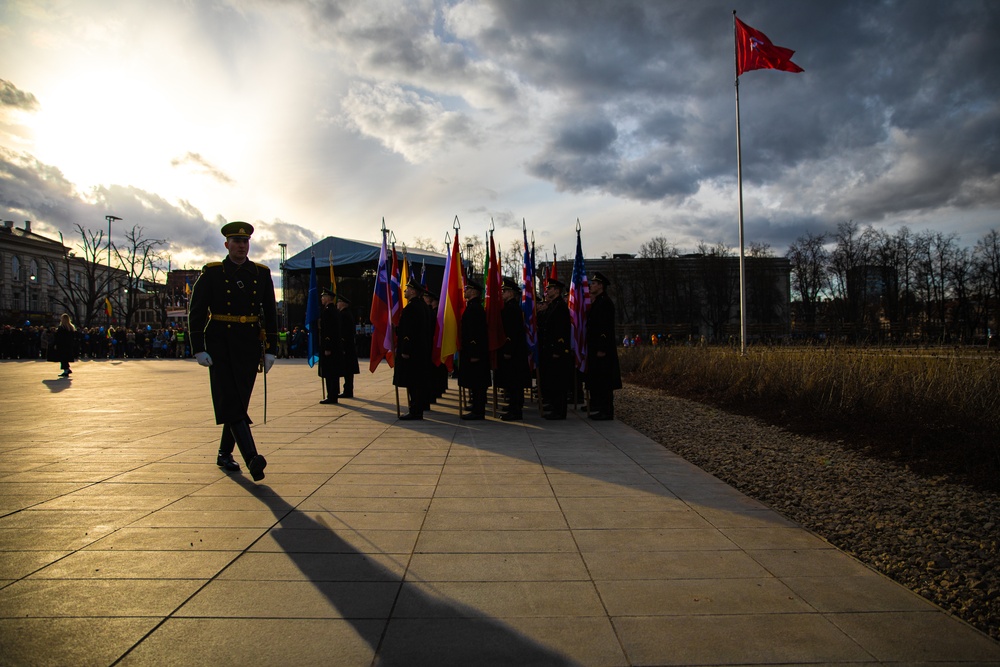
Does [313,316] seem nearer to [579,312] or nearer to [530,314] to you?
[530,314]

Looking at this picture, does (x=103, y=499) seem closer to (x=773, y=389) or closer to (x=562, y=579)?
(x=562, y=579)

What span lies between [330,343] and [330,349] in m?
0.13

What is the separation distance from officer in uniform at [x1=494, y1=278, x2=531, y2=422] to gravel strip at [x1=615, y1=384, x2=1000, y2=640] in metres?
2.25

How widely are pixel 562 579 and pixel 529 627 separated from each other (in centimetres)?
59

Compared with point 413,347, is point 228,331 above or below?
above

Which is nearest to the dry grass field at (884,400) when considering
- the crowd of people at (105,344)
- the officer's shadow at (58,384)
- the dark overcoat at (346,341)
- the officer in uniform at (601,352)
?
the officer in uniform at (601,352)

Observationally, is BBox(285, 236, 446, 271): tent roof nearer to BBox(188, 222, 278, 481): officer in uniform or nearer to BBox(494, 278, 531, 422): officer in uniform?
BBox(494, 278, 531, 422): officer in uniform

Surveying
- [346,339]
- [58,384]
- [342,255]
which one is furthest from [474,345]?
[342,255]

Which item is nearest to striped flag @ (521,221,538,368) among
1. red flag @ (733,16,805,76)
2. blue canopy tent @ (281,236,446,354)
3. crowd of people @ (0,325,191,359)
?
red flag @ (733,16,805,76)

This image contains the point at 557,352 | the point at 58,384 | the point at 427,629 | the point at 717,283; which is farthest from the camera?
the point at 717,283

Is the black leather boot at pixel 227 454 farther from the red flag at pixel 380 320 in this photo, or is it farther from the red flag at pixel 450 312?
the red flag at pixel 380 320

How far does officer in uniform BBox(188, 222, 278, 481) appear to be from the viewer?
5520 mm

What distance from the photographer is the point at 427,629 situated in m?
2.68

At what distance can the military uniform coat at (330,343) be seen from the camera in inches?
462
